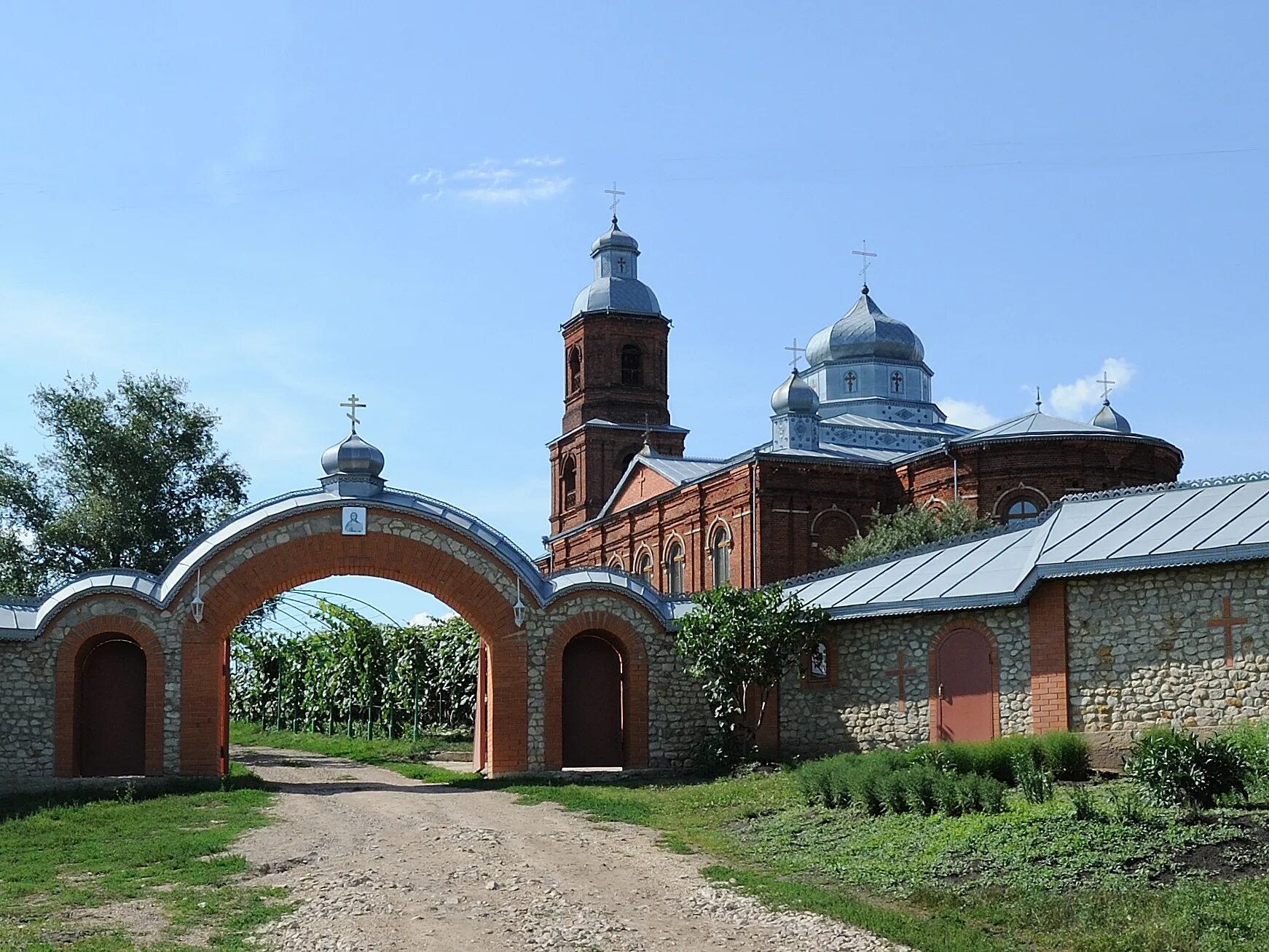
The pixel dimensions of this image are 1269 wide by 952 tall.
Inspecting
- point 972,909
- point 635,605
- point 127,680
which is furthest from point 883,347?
point 972,909

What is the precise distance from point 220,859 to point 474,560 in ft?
30.4

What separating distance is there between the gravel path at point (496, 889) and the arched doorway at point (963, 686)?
17.4ft

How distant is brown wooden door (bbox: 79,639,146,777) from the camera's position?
22281 mm

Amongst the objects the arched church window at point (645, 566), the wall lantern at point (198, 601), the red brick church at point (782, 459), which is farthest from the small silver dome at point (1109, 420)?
the wall lantern at point (198, 601)

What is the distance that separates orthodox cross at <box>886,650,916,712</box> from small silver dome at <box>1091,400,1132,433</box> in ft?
70.3

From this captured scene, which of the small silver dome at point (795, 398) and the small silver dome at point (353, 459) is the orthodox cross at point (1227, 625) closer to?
the small silver dome at point (353, 459)

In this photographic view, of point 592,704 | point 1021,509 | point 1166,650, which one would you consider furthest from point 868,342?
point 1166,650

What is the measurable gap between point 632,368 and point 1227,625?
34.4m

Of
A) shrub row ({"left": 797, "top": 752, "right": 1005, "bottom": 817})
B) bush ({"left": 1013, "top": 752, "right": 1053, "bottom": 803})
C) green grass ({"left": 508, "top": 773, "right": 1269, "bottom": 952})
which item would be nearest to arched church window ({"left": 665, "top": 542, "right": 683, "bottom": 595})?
shrub row ({"left": 797, "top": 752, "right": 1005, "bottom": 817})

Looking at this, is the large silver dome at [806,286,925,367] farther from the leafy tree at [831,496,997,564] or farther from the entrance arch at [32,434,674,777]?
the entrance arch at [32,434,674,777]

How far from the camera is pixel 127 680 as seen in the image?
2256 cm

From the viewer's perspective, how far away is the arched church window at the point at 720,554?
1620 inches

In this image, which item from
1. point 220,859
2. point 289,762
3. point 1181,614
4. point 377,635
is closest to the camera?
point 220,859

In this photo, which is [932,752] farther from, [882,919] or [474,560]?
[474,560]
